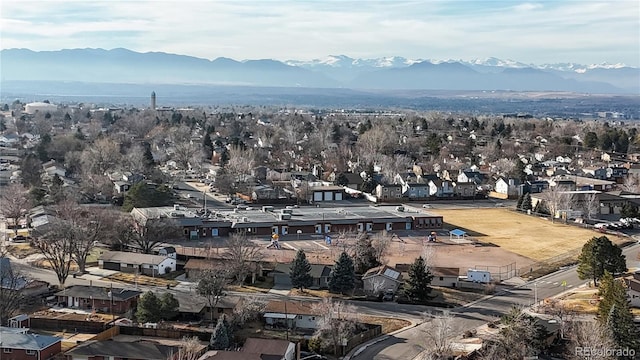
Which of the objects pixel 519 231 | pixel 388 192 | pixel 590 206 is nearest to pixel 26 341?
pixel 519 231

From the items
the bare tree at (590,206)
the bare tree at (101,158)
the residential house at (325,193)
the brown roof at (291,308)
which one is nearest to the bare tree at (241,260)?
the brown roof at (291,308)

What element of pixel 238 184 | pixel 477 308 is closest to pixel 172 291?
pixel 477 308

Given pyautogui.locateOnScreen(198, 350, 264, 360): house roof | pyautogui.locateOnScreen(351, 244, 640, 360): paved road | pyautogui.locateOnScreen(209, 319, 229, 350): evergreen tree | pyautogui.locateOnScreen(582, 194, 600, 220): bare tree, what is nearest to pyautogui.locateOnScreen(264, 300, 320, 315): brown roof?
pyautogui.locateOnScreen(351, 244, 640, 360): paved road

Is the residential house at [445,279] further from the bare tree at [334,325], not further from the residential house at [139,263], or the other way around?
the residential house at [139,263]

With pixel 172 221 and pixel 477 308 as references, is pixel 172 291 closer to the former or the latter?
pixel 172 221

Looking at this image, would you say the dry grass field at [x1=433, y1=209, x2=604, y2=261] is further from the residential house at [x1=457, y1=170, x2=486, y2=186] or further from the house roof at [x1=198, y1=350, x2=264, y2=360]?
the house roof at [x1=198, y1=350, x2=264, y2=360]

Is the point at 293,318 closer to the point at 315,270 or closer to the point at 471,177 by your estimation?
the point at 315,270
